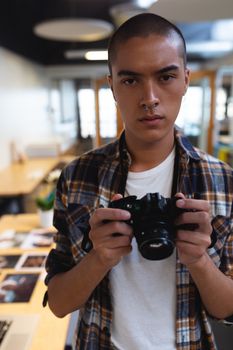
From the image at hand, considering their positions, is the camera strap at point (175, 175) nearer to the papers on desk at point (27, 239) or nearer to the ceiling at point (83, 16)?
the ceiling at point (83, 16)

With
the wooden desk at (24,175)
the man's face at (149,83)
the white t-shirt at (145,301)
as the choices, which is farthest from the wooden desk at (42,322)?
the wooden desk at (24,175)

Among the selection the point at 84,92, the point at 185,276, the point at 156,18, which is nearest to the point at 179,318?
the point at 185,276

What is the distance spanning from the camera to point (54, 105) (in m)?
7.82

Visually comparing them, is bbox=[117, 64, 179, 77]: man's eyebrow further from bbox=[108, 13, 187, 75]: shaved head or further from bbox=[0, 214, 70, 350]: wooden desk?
bbox=[0, 214, 70, 350]: wooden desk

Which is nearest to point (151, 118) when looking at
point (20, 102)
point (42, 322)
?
point (42, 322)

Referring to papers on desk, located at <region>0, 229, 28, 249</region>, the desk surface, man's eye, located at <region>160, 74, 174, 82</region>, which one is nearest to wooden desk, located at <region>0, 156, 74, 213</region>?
the desk surface

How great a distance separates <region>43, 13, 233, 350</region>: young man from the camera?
0.73 metres

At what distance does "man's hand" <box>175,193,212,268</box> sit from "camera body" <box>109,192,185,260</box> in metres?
0.02

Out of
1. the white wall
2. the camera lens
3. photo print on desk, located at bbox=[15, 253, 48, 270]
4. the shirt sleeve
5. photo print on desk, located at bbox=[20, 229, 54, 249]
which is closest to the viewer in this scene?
the camera lens

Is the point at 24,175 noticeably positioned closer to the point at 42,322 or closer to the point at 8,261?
the point at 8,261

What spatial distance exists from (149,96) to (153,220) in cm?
30

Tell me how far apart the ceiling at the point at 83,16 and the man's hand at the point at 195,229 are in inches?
21.8

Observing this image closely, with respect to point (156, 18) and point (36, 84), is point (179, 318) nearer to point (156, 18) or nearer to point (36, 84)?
point (156, 18)

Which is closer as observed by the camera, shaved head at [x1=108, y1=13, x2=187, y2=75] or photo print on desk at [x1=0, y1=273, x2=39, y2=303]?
shaved head at [x1=108, y1=13, x2=187, y2=75]
